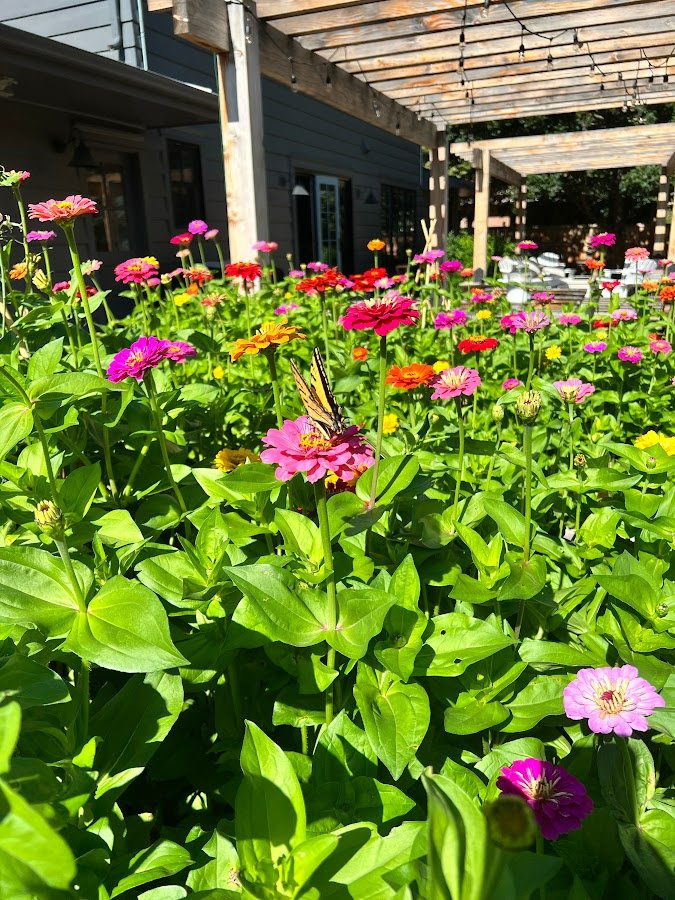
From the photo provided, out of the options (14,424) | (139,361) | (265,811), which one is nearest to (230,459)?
(139,361)

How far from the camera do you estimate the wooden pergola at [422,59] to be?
3.84m

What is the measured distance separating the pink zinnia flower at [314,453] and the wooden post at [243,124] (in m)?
3.36

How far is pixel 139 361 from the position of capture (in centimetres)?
122

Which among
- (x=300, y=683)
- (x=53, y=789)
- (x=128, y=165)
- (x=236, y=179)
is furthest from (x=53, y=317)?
(x=128, y=165)

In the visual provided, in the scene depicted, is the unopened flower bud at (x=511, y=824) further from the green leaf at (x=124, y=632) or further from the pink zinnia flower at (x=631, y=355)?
the pink zinnia flower at (x=631, y=355)

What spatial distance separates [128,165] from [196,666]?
24.0 feet

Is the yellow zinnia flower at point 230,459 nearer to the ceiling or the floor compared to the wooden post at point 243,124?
nearer to the floor

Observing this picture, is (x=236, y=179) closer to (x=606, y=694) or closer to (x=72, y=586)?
(x=72, y=586)

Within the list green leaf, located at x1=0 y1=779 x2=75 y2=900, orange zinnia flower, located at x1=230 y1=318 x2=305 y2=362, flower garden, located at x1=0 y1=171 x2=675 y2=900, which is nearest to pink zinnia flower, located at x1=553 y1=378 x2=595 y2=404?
flower garden, located at x1=0 y1=171 x2=675 y2=900

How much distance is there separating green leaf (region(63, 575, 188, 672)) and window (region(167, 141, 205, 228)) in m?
7.50

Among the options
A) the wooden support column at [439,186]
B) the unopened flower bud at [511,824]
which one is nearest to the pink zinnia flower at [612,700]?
the unopened flower bud at [511,824]

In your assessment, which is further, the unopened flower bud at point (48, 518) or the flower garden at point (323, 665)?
the unopened flower bud at point (48, 518)

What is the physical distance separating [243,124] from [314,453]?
358cm

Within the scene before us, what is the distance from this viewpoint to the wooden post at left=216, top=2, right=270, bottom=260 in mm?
3756
